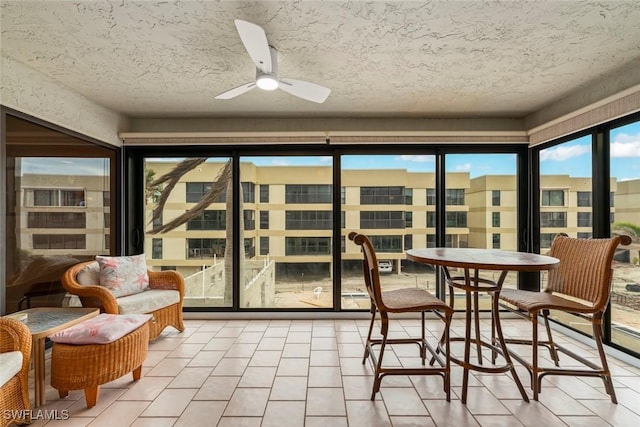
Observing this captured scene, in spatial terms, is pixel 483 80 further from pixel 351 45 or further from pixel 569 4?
pixel 351 45

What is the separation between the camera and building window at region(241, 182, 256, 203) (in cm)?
384

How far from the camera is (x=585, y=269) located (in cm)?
219

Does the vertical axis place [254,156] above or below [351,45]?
below

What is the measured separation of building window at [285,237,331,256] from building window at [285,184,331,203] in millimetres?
481

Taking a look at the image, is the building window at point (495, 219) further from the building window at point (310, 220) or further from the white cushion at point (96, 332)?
the white cushion at point (96, 332)

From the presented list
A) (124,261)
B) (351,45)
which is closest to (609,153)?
(351,45)

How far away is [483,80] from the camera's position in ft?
9.03

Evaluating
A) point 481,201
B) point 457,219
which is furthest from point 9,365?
point 481,201

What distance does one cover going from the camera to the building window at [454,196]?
3773 mm

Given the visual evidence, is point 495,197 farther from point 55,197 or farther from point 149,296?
point 55,197

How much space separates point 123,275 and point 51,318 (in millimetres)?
758

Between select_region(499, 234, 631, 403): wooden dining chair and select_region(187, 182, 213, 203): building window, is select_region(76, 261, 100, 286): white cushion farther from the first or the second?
select_region(499, 234, 631, 403): wooden dining chair

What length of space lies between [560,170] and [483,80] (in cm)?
150

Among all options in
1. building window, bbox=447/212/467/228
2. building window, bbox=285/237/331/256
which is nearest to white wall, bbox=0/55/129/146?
building window, bbox=285/237/331/256
